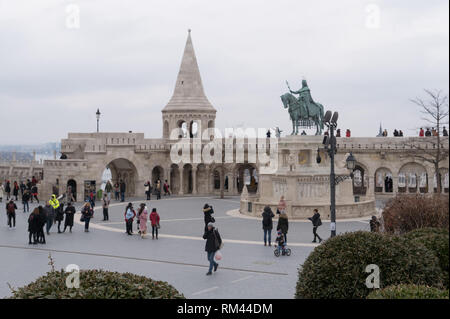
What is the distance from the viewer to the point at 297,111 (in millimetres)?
30141

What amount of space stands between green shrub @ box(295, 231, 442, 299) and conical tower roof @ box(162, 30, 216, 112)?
121ft

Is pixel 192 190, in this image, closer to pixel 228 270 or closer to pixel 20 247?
pixel 20 247

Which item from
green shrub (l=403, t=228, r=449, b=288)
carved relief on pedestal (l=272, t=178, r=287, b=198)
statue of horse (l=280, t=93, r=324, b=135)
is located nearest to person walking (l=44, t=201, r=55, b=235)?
carved relief on pedestal (l=272, t=178, r=287, b=198)

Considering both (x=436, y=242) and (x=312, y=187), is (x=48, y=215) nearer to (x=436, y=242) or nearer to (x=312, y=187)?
(x=312, y=187)

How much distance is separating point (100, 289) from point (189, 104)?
39.9m

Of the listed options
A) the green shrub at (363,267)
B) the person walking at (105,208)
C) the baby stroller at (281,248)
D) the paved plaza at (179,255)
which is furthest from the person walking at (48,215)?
the green shrub at (363,267)

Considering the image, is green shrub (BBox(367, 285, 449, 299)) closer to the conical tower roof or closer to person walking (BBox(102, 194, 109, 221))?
person walking (BBox(102, 194, 109, 221))

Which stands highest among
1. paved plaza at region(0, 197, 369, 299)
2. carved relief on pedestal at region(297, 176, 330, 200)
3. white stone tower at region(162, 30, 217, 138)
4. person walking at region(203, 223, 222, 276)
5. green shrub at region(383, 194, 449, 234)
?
white stone tower at region(162, 30, 217, 138)

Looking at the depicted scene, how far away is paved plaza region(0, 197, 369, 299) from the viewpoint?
13102 millimetres

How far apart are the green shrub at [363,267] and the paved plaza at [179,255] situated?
3.03 m

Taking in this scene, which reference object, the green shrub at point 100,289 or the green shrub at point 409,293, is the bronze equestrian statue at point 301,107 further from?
the green shrub at point 100,289

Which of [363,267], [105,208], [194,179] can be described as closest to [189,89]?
[194,179]

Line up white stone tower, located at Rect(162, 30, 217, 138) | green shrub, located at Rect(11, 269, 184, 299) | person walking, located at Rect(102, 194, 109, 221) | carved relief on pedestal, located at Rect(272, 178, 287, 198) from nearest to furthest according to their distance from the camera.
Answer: green shrub, located at Rect(11, 269, 184, 299) → person walking, located at Rect(102, 194, 109, 221) → carved relief on pedestal, located at Rect(272, 178, 287, 198) → white stone tower, located at Rect(162, 30, 217, 138)
